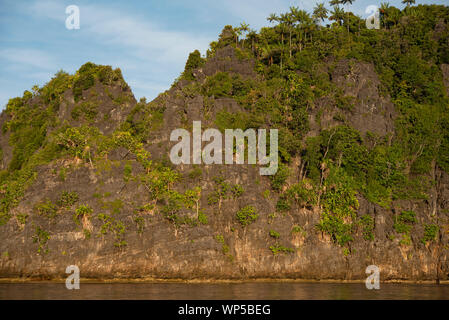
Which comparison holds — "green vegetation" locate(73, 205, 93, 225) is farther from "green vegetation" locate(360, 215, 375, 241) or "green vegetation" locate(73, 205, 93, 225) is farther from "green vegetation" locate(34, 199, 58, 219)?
"green vegetation" locate(360, 215, 375, 241)

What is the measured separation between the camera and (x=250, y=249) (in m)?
51.6

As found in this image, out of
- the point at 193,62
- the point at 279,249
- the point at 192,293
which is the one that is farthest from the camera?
the point at 193,62

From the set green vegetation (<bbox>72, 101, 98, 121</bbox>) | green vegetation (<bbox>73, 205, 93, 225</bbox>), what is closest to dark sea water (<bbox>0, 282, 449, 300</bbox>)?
green vegetation (<bbox>73, 205, 93, 225</bbox>)

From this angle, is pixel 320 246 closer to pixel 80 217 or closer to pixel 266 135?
pixel 266 135

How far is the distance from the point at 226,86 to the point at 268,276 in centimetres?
2804

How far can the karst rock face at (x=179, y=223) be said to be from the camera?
49031 millimetres

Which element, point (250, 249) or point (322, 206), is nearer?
point (250, 249)

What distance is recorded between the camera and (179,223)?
166 feet

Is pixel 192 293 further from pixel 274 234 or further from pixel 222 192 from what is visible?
pixel 222 192

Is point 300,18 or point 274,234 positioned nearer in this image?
point 274,234

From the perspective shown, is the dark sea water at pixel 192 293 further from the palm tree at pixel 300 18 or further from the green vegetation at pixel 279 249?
the palm tree at pixel 300 18

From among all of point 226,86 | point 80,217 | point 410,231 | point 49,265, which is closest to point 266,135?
point 226,86

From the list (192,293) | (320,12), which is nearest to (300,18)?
(320,12)

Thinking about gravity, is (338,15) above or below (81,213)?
above
